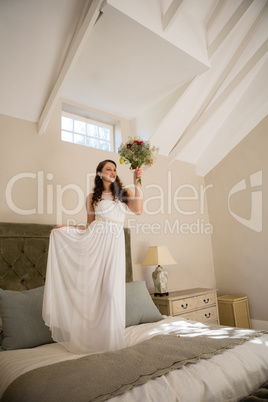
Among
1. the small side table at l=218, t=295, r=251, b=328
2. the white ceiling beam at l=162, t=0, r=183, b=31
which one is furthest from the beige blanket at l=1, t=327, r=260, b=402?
the white ceiling beam at l=162, t=0, r=183, b=31

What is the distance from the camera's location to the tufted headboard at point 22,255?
260 cm

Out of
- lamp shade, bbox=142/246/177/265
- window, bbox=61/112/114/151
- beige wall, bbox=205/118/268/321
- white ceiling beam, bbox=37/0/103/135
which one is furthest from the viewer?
beige wall, bbox=205/118/268/321

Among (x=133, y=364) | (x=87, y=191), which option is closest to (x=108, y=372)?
(x=133, y=364)

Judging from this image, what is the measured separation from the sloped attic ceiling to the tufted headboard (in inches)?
47.6

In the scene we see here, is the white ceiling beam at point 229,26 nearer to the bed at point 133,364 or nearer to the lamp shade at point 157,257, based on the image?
the lamp shade at point 157,257

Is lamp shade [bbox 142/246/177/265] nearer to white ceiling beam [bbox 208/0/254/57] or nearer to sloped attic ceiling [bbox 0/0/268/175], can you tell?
sloped attic ceiling [bbox 0/0/268/175]

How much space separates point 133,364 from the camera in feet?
4.68

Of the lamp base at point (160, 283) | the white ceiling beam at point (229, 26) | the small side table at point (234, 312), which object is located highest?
the white ceiling beam at point (229, 26)

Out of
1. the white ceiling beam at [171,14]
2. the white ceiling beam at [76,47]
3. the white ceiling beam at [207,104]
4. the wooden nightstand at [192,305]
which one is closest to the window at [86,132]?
the white ceiling beam at [76,47]

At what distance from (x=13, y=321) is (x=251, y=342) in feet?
5.59

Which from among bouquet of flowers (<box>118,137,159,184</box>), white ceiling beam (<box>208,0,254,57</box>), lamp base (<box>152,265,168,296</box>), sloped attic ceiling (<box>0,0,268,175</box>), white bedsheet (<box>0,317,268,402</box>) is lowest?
white bedsheet (<box>0,317,268,402</box>)

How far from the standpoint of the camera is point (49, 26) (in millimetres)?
2516

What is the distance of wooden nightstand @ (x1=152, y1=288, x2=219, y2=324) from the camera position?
11.0ft

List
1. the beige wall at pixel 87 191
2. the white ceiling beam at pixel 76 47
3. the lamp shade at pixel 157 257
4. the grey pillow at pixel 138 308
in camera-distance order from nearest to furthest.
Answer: the white ceiling beam at pixel 76 47
the grey pillow at pixel 138 308
the beige wall at pixel 87 191
the lamp shade at pixel 157 257
